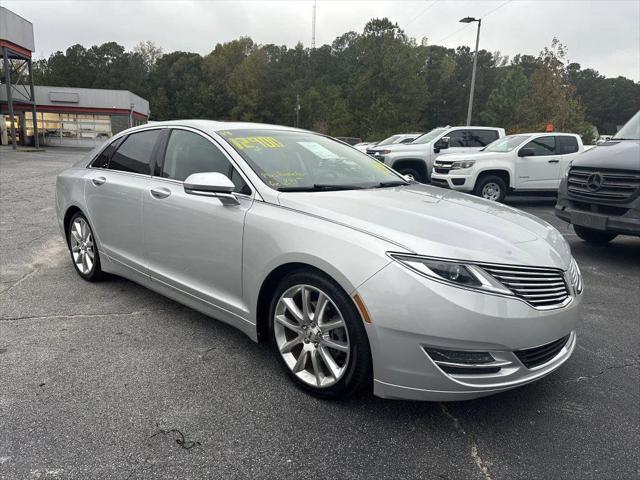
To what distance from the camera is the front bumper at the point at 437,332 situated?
7.34 feet

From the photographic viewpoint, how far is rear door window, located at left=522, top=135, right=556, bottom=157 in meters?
11.0

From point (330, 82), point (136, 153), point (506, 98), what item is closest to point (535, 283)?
point (136, 153)

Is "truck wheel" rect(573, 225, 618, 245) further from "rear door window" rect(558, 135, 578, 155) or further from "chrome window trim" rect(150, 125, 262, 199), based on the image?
"chrome window trim" rect(150, 125, 262, 199)

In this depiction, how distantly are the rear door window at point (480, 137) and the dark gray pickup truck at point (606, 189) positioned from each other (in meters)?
6.96

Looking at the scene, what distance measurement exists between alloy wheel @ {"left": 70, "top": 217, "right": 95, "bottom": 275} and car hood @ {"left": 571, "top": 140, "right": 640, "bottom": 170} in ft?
18.9

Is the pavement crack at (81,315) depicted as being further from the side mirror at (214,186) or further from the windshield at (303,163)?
the windshield at (303,163)

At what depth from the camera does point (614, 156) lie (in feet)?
19.0

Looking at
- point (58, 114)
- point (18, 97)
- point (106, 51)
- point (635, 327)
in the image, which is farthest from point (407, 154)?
point (106, 51)

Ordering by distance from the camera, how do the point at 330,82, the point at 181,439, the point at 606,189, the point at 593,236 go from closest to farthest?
the point at 181,439
the point at 606,189
the point at 593,236
the point at 330,82

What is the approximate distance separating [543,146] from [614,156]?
567cm

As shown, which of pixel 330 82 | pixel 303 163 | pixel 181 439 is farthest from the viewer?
pixel 330 82

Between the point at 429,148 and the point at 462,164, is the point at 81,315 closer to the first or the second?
the point at 462,164

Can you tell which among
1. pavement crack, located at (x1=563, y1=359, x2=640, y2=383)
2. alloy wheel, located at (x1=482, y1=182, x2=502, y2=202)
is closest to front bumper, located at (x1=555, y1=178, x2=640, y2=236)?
pavement crack, located at (x1=563, y1=359, x2=640, y2=383)

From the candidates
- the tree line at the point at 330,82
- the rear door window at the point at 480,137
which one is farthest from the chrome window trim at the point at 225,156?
the tree line at the point at 330,82
